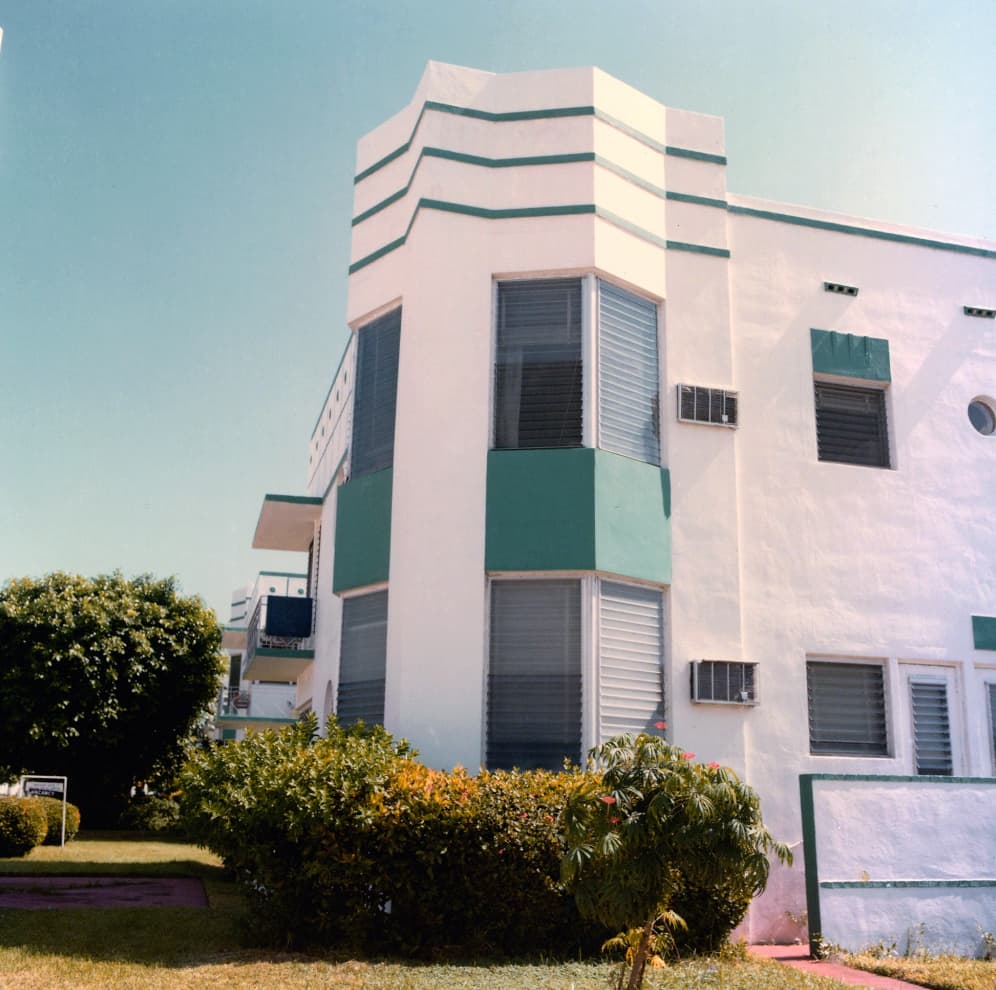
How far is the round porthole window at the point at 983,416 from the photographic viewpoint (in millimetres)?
15273

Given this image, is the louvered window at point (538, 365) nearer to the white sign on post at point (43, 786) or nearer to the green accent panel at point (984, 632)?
the green accent panel at point (984, 632)

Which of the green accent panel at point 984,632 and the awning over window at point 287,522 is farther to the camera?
the awning over window at point 287,522

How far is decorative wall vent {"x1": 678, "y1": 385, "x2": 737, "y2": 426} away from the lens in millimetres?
13270

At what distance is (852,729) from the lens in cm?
1338

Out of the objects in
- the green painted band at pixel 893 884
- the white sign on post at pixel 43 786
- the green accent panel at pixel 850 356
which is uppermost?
the green accent panel at pixel 850 356

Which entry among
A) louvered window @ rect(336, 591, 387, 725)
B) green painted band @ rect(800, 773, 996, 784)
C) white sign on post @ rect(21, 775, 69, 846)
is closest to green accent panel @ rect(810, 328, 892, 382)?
green painted band @ rect(800, 773, 996, 784)

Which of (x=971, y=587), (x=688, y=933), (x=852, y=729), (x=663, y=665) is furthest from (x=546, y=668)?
(x=971, y=587)

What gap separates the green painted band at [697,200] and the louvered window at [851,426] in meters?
2.57

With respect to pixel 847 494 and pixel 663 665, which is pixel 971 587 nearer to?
pixel 847 494

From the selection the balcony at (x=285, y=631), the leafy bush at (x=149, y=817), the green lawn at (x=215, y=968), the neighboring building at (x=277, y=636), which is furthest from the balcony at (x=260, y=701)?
the green lawn at (x=215, y=968)

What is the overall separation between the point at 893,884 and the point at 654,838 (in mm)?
4559

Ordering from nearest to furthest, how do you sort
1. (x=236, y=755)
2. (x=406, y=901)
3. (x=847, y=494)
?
(x=406, y=901) → (x=236, y=755) → (x=847, y=494)

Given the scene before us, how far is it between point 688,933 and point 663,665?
2950 mm

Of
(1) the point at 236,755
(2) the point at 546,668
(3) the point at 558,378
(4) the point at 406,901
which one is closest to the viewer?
(4) the point at 406,901
